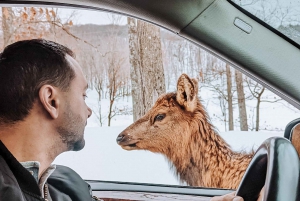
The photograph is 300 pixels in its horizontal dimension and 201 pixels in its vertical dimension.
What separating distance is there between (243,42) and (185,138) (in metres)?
1.43

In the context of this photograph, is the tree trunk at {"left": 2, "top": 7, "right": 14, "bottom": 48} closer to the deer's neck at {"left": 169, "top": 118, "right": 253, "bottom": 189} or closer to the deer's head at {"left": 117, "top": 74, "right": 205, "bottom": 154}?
the deer's head at {"left": 117, "top": 74, "right": 205, "bottom": 154}

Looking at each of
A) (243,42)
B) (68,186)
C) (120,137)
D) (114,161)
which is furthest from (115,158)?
(243,42)

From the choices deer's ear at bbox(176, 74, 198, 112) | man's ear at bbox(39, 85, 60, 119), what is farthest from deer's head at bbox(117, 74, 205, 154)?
man's ear at bbox(39, 85, 60, 119)

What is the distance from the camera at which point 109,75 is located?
104 inches

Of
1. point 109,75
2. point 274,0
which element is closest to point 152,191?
point 109,75

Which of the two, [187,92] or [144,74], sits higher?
[144,74]

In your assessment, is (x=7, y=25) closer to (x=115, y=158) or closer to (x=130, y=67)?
(x=130, y=67)

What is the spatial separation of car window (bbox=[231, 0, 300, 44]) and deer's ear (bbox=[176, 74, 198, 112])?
1273 millimetres

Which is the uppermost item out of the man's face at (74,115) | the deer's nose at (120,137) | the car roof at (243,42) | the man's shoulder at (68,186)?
the car roof at (243,42)

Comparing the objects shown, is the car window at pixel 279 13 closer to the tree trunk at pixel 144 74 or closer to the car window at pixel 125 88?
the car window at pixel 125 88

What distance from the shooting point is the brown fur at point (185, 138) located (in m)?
2.44

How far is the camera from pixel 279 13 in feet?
3.90

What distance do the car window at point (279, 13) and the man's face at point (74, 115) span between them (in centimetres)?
62

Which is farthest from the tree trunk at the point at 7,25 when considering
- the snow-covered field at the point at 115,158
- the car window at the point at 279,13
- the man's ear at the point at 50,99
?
the car window at the point at 279,13
